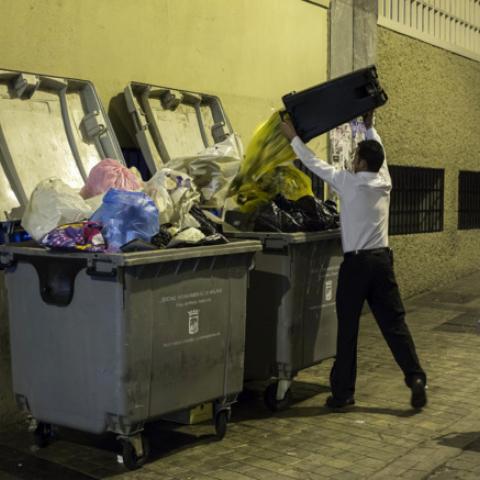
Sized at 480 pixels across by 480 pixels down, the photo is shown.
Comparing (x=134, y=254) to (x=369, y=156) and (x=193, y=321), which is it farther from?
(x=369, y=156)

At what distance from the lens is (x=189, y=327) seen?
466cm

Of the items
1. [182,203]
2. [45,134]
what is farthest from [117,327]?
[45,134]

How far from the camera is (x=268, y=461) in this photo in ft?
15.5

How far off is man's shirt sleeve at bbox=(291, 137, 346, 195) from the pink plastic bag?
1127 mm

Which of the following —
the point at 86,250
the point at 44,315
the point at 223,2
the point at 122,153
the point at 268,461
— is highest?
the point at 223,2

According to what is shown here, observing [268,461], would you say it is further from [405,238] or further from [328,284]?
[405,238]

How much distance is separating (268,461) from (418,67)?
7187mm

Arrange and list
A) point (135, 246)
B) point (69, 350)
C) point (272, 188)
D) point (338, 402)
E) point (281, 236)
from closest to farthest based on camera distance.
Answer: point (135, 246), point (69, 350), point (281, 236), point (338, 402), point (272, 188)

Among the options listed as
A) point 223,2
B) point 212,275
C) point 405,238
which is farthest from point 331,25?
point 212,275

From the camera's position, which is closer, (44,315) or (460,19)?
(44,315)

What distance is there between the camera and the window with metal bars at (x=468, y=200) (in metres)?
12.2

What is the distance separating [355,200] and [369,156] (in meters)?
0.31

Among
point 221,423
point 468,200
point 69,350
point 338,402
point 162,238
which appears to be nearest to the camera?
point 69,350

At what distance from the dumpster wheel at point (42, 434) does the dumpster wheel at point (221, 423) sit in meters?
1.01
